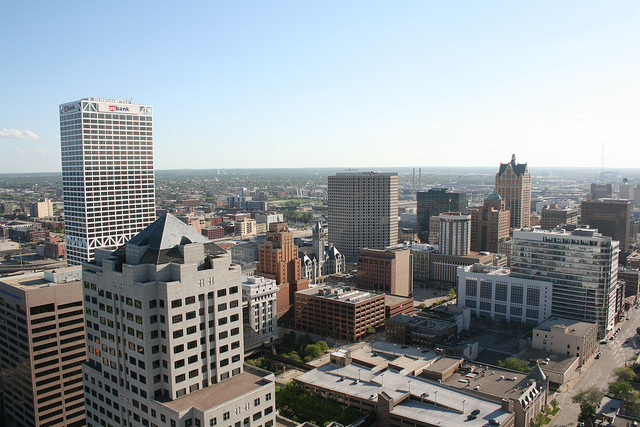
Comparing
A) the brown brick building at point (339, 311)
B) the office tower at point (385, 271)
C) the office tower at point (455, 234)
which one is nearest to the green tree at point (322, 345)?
the brown brick building at point (339, 311)

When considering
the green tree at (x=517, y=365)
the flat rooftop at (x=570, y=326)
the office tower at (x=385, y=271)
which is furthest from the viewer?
the office tower at (x=385, y=271)

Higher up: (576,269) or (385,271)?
(576,269)

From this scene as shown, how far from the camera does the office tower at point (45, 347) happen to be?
61.3 meters

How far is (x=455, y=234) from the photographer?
163250mm

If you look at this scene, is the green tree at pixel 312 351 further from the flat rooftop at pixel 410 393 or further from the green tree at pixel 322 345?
the flat rooftop at pixel 410 393

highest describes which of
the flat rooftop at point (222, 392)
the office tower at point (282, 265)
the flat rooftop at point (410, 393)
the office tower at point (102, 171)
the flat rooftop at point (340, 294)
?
the office tower at point (102, 171)

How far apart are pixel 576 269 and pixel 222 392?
318 feet

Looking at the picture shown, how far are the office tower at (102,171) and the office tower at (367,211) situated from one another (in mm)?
82306

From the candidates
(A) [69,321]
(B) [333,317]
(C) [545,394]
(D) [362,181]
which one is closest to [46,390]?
(A) [69,321]

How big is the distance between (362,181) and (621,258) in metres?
91.3

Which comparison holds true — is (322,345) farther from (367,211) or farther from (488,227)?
(488,227)

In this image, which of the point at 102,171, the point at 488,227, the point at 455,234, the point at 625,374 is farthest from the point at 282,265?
the point at 488,227

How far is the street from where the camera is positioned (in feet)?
253

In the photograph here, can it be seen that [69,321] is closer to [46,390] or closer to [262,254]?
[46,390]
